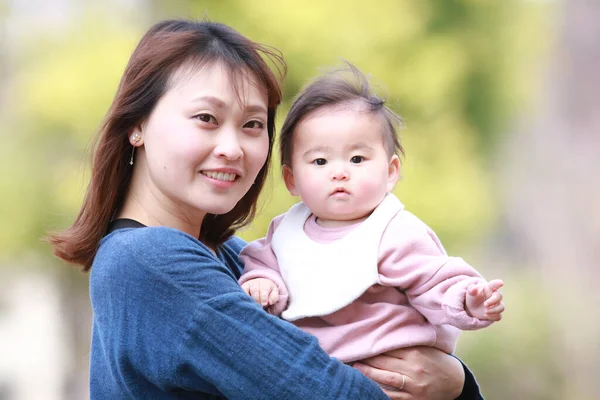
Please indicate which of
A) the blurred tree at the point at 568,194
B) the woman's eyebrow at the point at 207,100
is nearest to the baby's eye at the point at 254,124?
the woman's eyebrow at the point at 207,100

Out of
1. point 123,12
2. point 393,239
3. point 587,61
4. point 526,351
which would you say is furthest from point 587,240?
point 393,239

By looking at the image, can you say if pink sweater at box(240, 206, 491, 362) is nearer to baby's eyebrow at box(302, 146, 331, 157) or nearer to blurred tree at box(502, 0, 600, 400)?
baby's eyebrow at box(302, 146, 331, 157)

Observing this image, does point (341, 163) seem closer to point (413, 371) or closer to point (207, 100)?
point (207, 100)

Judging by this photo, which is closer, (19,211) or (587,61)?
(19,211)

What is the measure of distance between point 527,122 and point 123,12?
323 centimetres

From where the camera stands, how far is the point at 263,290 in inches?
66.0

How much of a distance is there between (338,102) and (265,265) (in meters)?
0.37

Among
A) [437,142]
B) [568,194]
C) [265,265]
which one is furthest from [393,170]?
[568,194]

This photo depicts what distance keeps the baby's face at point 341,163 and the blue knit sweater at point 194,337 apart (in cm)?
29

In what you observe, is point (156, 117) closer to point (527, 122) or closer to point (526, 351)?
point (526, 351)

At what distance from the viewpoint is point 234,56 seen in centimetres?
169

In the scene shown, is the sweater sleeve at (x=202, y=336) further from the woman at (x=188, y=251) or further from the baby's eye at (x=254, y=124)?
the baby's eye at (x=254, y=124)

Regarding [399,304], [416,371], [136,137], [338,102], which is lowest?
[416,371]

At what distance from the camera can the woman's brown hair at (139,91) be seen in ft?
5.49
